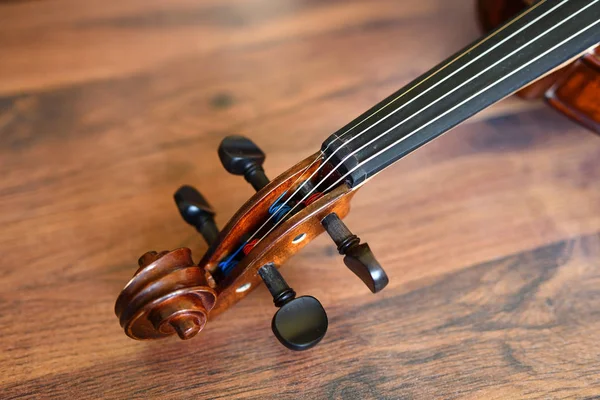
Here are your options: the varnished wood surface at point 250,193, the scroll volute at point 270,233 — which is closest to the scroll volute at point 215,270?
the scroll volute at point 270,233

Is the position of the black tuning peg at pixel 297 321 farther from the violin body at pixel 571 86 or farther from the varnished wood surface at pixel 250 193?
the violin body at pixel 571 86

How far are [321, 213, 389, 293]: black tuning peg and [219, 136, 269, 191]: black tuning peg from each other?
149 millimetres

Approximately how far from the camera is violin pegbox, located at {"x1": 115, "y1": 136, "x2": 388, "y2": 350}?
0.76m

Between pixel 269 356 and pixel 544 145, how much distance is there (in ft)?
2.47

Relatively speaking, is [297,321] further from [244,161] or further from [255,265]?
[244,161]

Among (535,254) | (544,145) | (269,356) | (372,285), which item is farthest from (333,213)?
(544,145)

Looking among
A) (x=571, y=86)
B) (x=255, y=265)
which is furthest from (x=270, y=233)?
(x=571, y=86)

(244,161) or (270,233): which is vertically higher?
(244,161)

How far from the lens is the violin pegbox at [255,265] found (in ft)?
2.48

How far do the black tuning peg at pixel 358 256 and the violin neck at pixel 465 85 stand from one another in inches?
2.6

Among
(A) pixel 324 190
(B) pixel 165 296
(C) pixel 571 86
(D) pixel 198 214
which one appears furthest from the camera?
(C) pixel 571 86

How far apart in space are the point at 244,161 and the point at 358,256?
0.27 meters

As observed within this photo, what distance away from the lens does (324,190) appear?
85cm

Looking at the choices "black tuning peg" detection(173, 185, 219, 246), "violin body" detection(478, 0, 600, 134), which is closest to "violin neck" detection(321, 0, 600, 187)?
"violin body" detection(478, 0, 600, 134)
